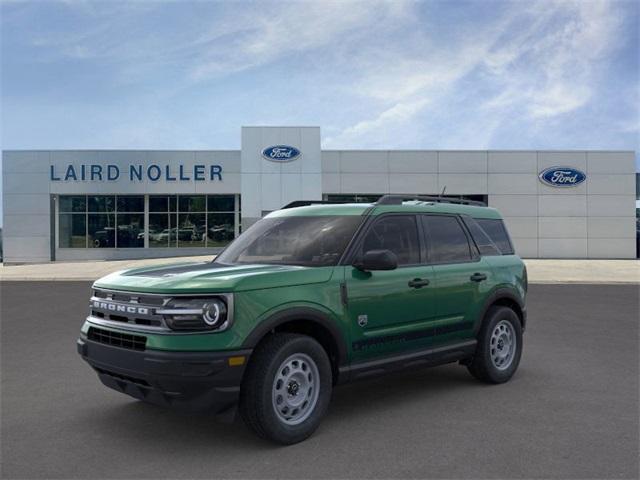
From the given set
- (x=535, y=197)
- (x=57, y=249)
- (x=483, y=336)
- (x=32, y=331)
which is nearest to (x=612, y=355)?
(x=483, y=336)

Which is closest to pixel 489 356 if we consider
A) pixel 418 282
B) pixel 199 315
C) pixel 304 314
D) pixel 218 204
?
pixel 418 282

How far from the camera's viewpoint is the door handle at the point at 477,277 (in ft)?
20.1

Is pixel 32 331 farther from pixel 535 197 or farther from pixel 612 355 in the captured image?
pixel 535 197

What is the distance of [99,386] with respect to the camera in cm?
628

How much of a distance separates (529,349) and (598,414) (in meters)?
3.08

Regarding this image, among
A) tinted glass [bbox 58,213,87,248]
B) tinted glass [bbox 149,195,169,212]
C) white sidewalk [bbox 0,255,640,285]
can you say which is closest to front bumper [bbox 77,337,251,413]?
white sidewalk [bbox 0,255,640,285]

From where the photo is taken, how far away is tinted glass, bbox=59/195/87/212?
33656 millimetres

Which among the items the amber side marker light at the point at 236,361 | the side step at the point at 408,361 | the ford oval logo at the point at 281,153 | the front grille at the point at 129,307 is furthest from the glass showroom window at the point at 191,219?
the amber side marker light at the point at 236,361

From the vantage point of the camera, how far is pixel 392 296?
5223mm

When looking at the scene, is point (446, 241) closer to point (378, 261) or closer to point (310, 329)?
point (378, 261)

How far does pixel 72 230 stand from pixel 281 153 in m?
13.1

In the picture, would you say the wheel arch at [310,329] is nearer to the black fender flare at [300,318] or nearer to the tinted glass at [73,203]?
the black fender flare at [300,318]

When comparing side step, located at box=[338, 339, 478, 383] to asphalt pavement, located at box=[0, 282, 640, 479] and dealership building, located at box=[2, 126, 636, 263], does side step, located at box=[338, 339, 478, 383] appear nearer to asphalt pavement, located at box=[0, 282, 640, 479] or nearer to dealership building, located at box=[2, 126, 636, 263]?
asphalt pavement, located at box=[0, 282, 640, 479]

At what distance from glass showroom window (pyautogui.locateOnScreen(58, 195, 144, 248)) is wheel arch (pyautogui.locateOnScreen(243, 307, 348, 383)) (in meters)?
30.5
